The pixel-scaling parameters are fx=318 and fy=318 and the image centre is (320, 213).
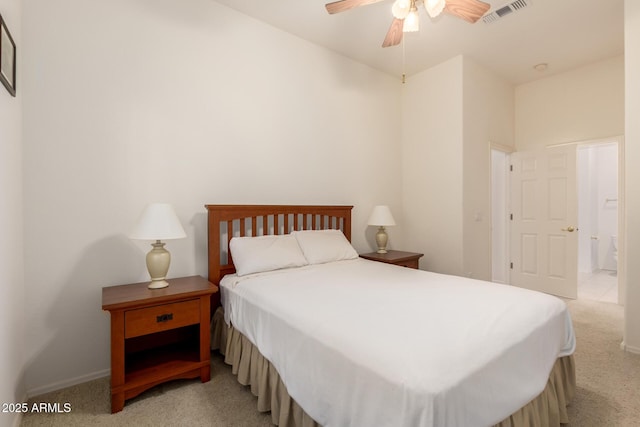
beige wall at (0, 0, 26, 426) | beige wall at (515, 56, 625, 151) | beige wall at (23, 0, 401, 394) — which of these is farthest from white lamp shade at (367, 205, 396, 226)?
beige wall at (0, 0, 26, 426)

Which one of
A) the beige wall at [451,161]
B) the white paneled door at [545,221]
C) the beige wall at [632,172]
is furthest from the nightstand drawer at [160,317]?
the white paneled door at [545,221]

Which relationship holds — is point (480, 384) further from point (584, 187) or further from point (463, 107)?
point (584, 187)

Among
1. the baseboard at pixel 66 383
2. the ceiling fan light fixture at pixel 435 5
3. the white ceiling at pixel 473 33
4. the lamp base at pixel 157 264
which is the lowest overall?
the baseboard at pixel 66 383

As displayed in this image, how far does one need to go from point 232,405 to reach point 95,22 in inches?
105

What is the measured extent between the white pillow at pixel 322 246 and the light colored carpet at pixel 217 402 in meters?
1.08

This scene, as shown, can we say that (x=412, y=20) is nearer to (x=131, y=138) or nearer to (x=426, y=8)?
(x=426, y=8)

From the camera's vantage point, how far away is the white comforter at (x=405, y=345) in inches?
40.3

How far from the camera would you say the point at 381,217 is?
3564 millimetres

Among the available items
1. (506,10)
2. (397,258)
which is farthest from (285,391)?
(506,10)

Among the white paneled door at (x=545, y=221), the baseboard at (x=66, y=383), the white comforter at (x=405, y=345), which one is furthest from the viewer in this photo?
the white paneled door at (x=545, y=221)

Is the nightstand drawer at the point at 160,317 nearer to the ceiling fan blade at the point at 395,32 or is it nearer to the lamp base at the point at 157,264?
the lamp base at the point at 157,264

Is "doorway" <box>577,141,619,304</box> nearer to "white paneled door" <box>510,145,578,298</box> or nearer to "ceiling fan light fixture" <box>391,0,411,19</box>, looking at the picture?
"white paneled door" <box>510,145,578,298</box>

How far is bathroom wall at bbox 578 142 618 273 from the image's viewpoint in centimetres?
560

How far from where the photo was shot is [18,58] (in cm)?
188
